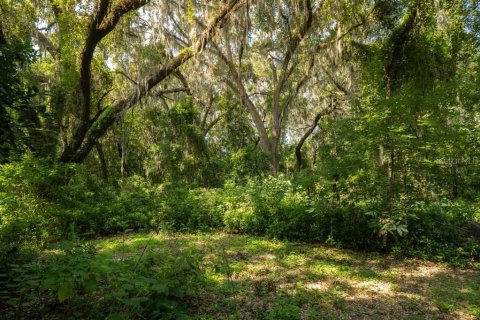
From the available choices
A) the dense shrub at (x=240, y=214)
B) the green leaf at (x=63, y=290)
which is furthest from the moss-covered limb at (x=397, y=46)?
the green leaf at (x=63, y=290)

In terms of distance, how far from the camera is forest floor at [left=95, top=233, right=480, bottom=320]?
3668 millimetres

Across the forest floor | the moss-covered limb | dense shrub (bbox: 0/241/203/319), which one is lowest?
the forest floor

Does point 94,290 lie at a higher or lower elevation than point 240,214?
lower

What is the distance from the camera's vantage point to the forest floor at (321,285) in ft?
12.0

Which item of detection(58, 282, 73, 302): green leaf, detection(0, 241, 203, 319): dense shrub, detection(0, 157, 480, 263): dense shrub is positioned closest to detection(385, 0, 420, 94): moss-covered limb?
detection(0, 157, 480, 263): dense shrub

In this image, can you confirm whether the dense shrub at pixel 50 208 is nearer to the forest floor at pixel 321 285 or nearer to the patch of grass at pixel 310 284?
the forest floor at pixel 321 285

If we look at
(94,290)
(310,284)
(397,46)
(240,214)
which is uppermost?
(397,46)

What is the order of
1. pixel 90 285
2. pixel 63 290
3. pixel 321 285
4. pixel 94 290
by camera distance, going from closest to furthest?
pixel 63 290 < pixel 90 285 < pixel 94 290 < pixel 321 285

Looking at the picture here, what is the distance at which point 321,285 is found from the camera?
4449 mm

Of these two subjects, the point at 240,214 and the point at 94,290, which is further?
the point at 240,214

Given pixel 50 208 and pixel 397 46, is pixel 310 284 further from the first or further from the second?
pixel 397 46

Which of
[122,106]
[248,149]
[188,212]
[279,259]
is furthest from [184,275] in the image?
[248,149]

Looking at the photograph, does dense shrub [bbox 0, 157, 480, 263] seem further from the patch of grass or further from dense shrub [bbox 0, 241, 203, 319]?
dense shrub [bbox 0, 241, 203, 319]

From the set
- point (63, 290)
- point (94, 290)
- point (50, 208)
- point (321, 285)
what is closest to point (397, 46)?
point (321, 285)
